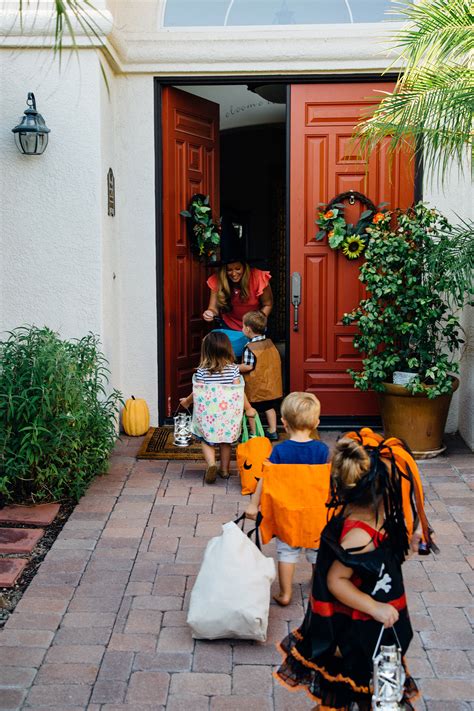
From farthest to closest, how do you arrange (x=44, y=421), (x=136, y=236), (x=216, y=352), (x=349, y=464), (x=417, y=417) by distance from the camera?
(x=136, y=236), (x=417, y=417), (x=216, y=352), (x=44, y=421), (x=349, y=464)

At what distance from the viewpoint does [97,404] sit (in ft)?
19.7

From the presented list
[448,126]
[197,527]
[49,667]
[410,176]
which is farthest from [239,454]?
[410,176]

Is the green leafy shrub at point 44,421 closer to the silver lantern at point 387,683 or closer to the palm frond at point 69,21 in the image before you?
the palm frond at point 69,21

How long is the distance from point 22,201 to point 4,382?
173cm

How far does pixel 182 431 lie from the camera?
22.4ft

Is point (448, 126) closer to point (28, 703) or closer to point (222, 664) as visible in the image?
point (222, 664)

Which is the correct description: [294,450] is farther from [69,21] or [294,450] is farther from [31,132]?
[31,132]

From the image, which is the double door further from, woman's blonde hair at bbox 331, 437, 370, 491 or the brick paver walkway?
woman's blonde hair at bbox 331, 437, 370, 491

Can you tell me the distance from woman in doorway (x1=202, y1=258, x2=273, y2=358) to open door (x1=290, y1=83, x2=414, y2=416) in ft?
0.89

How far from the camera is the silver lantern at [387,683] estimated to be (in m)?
2.70

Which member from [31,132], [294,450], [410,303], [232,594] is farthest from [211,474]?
[31,132]

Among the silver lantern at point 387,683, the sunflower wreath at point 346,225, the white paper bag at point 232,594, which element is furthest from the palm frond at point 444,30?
the silver lantern at point 387,683

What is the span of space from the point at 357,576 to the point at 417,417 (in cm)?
381

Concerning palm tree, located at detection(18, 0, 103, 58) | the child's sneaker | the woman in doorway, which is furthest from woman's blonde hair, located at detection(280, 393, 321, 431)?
the woman in doorway
